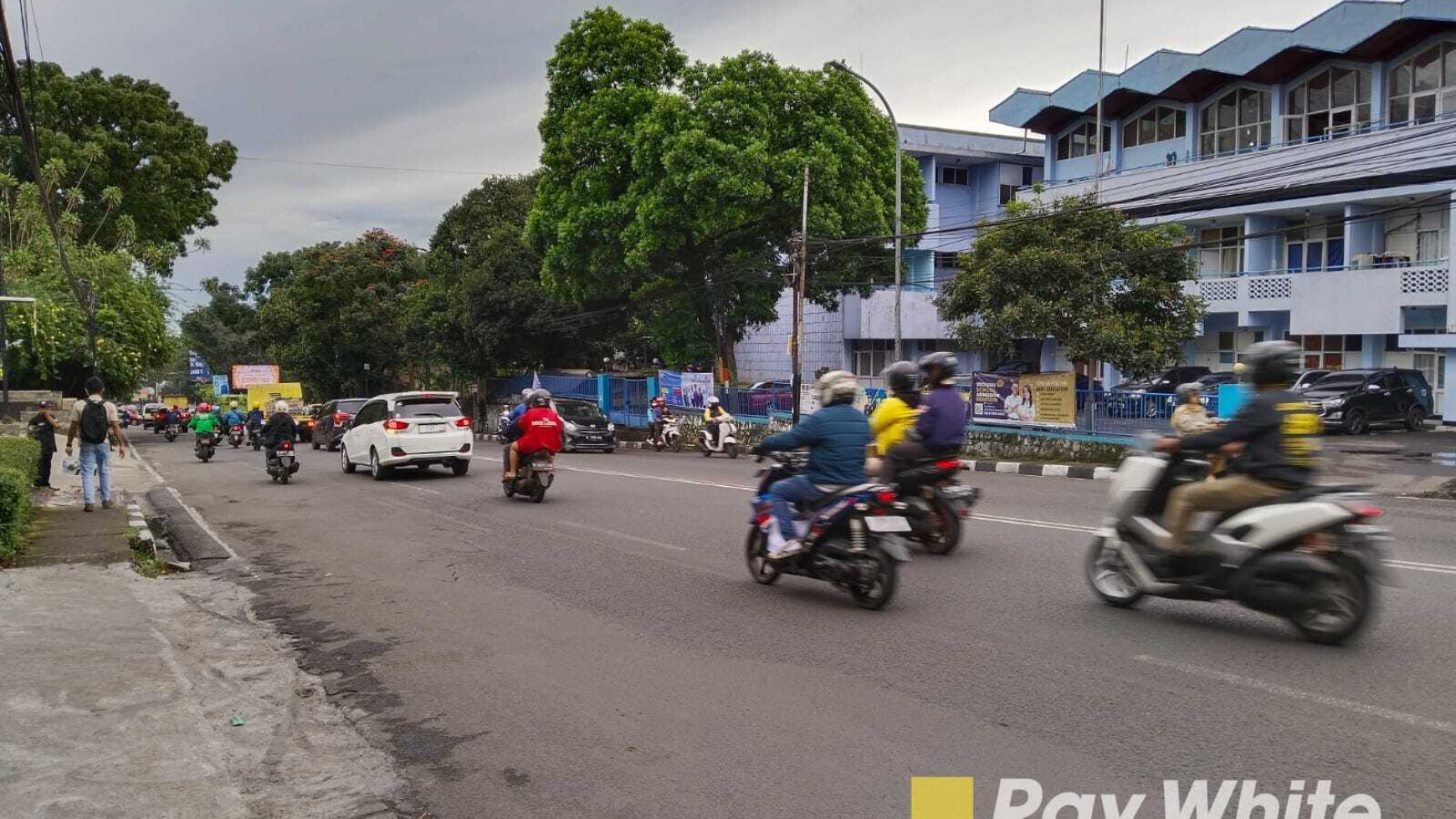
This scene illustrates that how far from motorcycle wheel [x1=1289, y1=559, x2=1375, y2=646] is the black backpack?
14.5 m

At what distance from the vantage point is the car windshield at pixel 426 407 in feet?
64.0

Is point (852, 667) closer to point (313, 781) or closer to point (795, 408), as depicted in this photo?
point (313, 781)

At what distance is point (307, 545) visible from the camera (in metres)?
11.8

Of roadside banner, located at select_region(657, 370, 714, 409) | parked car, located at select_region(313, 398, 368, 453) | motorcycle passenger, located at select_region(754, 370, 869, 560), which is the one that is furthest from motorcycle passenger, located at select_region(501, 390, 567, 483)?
parked car, located at select_region(313, 398, 368, 453)

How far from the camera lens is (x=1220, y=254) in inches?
1528

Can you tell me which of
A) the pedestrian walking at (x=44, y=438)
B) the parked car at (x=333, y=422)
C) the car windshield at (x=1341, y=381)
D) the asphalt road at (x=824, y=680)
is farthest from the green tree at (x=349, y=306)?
the asphalt road at (x=824, y=680)

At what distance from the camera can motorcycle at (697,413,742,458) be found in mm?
26812

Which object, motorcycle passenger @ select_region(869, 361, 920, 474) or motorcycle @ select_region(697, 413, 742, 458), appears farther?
motorcycle @ select_region(697, 413, 742, 458)

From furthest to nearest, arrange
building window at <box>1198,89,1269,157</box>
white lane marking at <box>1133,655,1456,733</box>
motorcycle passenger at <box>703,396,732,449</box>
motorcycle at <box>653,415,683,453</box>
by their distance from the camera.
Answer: building window at <box>1198,89,1269,157</box>
motorcycle at <box>653,415,683,453</box>
motorcycle passenger at <box>703,396,732,449</box>
white lane marking at <box>1133,655,1456,733</box>

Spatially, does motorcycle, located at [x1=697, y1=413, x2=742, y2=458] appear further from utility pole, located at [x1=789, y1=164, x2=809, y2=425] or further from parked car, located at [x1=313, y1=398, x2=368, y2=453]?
parked car, located at [x1=313, y1=398, x2=368, y2=453]

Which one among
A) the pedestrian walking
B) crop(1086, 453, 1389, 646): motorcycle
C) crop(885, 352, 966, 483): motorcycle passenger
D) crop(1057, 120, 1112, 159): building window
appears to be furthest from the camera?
crop(1057, 120, 1112, 159): building window

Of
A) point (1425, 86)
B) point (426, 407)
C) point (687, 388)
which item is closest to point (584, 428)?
point (687, 388)

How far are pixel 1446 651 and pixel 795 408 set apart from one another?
72.9ft

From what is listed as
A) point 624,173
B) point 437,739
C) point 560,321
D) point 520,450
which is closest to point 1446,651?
point 437,739
